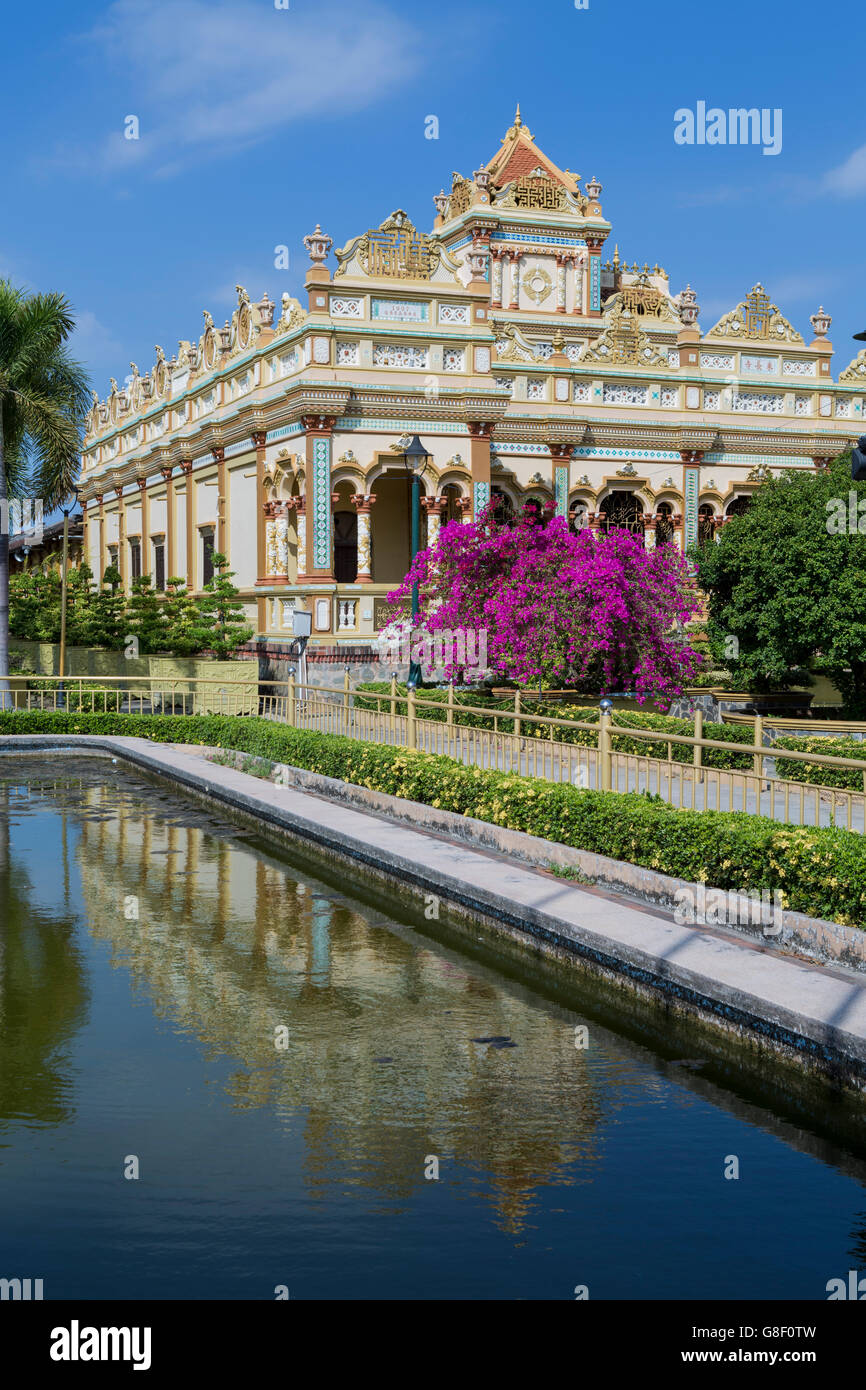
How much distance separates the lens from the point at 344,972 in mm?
10219

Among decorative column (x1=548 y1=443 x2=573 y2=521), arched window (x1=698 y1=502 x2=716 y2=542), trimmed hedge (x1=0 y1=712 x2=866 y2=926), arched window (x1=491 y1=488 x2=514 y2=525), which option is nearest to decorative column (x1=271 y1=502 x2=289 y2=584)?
arched window (x1=491 y1=488 x2=514 y2=525)

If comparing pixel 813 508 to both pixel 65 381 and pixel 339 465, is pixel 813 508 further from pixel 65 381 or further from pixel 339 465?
pixel 65 381

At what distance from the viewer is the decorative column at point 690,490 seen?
3334 cm

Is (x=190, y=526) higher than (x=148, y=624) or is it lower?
higher

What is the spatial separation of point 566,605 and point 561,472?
498 inches

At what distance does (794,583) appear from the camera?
22.5 m

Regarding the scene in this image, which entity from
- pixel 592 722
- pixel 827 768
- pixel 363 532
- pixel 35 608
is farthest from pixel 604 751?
pixel 35 608

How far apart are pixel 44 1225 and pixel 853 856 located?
5.90m

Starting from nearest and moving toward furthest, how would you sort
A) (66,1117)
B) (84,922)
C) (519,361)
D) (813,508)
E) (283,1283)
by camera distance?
(283,1283)
(66,1117)
(84,922)
(813,508)
(519,361)

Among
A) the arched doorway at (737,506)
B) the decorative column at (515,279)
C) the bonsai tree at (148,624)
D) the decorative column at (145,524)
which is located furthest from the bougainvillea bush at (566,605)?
the decorative column at (145,524)

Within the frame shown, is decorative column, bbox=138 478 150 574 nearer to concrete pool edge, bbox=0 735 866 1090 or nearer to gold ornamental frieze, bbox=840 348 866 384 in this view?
gold ornamental frieze, bbox=840 348 866 384

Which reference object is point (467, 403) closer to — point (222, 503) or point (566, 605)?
point (222, 503)
